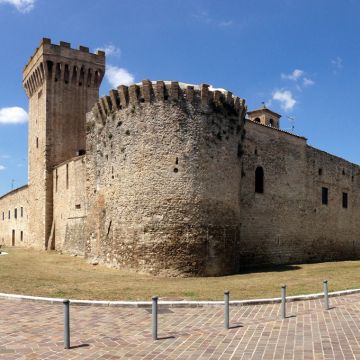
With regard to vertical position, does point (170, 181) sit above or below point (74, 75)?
below

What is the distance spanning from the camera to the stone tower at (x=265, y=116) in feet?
125

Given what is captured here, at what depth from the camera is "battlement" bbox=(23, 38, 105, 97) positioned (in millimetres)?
32219

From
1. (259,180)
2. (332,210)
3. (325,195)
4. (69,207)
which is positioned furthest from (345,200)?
(69,207)

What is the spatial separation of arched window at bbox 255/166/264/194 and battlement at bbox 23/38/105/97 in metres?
16.7

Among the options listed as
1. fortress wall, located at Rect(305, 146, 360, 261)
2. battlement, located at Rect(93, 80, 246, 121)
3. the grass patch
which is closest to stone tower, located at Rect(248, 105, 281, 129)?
fortress wall, located at Rect(305, 146, 360, 261)

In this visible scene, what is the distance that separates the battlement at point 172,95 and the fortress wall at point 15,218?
804 inches

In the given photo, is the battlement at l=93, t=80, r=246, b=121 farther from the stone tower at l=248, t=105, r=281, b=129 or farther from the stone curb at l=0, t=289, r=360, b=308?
the stone tower at l=248, t=105, r=281, b=129

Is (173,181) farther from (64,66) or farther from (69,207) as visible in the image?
(64,66)

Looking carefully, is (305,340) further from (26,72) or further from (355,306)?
(26,72)

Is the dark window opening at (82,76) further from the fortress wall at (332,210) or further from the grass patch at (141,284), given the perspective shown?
the grass patch at (141,284)

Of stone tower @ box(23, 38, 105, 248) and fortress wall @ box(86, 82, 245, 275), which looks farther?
stone tower @ box(23, 38, 105, 248)

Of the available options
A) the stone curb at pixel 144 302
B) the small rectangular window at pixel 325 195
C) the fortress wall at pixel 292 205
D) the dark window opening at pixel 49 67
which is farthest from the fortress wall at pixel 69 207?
the small rectangular window at pixel 325 195

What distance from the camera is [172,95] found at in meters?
17.7

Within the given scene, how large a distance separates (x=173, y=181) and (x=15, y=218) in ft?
92.0
